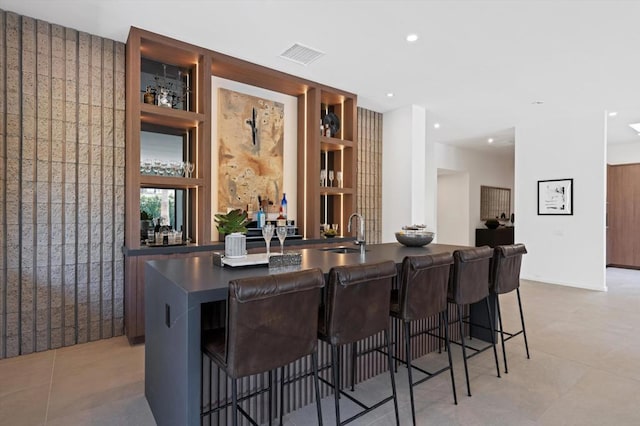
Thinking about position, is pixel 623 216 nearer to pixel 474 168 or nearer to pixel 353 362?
pixel 474 168

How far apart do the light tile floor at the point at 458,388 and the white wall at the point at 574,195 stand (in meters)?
2.59

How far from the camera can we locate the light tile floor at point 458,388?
2164 millimetres

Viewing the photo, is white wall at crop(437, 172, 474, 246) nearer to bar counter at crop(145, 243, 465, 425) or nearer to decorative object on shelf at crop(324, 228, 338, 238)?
decorative object on shelf at crop(324, 228, 338, 238)

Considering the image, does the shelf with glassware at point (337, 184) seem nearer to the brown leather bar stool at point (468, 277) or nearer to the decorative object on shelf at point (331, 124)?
the decorative object on shelf at point (331, 124)

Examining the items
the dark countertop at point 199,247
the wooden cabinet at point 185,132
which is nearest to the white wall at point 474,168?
the wooden cabinet at point 185,132

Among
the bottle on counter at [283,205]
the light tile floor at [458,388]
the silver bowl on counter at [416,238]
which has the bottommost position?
the light tile floor at [458,388]

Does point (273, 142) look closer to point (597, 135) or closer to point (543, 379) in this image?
point (543, 379)

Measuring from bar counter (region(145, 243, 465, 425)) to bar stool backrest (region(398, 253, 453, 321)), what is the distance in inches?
10.8

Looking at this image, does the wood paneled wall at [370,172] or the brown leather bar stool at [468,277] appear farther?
the wood paneled wall at [370,172]

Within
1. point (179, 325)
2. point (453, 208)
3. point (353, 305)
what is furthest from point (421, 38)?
point (453, 208)

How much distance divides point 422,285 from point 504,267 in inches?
42.5

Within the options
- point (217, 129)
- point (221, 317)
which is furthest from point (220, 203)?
point (221, 317)

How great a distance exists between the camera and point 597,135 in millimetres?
5773

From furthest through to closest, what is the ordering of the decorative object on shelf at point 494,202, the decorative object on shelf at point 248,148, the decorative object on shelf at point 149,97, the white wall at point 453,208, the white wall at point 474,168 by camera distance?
the decorative object on shelf at point 494,202, the white wall at point 453,208, the white wall at point 474,168, the decorative object on shelf at point 248,148, the decorative object on shelf at point 149,97
